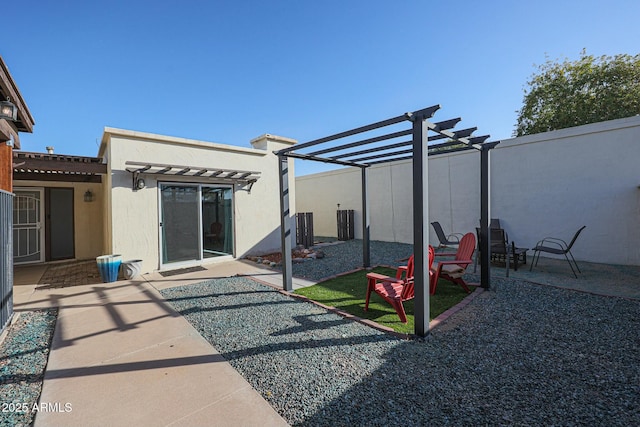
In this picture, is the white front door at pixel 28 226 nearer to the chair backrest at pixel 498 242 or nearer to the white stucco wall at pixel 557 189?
the white stucco wall at pixel 557 189

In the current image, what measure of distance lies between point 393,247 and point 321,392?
27.0 feet

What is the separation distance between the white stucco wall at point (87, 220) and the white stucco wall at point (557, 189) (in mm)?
11155

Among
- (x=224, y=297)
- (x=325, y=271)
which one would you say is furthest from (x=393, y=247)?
(x=224, y=297)

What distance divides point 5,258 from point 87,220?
6.99 meters

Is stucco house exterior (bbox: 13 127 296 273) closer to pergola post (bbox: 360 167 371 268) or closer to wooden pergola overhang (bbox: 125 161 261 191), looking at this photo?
wooden pergola overhang (bbox: 125 161 261 191)

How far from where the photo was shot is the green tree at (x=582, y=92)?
42.6ft

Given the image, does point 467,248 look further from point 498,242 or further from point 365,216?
point 365,216

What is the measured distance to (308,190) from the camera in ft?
49.5

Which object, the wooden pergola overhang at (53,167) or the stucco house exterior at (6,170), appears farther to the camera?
the wooden pergola overhang at (53,167)

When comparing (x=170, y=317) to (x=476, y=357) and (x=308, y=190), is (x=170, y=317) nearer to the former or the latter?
(x=476, y=357)

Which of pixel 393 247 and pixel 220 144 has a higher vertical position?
pixel 220 144

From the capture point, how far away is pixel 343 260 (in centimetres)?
779

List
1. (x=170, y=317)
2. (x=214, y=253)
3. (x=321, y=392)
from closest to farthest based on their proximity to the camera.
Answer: (x=321, y=392) → (x=170, y=317) → (x=214, y=253)

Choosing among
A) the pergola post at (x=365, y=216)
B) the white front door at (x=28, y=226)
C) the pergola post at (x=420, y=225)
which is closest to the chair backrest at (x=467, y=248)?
the pergola post at (x=365, y=216)
